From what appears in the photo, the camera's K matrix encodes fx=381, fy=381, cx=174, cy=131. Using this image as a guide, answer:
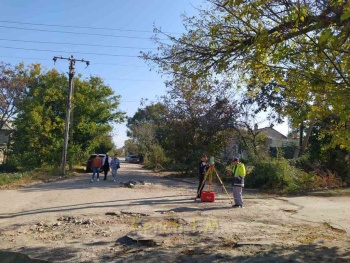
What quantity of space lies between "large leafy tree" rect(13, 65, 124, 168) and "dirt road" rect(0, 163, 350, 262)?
1511cm

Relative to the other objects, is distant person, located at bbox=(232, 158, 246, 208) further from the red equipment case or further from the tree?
the tree

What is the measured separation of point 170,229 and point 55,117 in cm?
2304

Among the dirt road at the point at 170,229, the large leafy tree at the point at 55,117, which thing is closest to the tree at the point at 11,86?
the large leafy tree at the point at 55,117

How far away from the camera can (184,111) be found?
25562mm

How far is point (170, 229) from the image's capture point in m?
8.30

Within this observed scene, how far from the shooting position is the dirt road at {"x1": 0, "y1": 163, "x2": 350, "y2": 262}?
21.4ft

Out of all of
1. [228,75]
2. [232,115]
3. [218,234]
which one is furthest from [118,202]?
[232,115]

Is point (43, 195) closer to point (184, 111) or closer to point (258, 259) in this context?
point (258, 259)

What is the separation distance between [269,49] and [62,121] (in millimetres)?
24399

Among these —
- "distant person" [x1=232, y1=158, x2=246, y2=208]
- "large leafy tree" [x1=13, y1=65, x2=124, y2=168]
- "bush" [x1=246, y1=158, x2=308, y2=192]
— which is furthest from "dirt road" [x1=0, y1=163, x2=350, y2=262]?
"large leafy tree" [x1=13, y1=65, x2=124, y2=168]

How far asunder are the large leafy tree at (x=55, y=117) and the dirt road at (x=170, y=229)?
1511 cm

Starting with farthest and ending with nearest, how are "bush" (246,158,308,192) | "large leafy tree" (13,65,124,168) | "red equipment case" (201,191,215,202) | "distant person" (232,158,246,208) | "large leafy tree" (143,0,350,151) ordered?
1. "large leafy tree" (13,65,124,168)
2. "bush" (246,158,308,192)
3. "red equipment case" (201,191,215,202)
4. "distant person" (232,158,246,208)
5. "large leafy tree" (143,0,350,151)

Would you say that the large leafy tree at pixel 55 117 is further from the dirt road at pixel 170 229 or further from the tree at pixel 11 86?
the dirt road at pixel 170 229

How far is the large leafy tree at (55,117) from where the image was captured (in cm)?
2792
